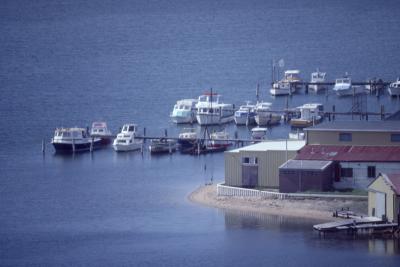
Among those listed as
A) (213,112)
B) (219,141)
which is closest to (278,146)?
(219,141)

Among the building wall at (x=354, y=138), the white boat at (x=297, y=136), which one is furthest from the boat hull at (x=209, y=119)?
the building wall at (x=354, y=138)

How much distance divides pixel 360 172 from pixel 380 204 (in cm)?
452

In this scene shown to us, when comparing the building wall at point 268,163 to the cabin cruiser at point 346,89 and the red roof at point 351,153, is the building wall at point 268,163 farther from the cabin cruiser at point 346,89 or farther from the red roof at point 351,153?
the cabin cruiser at point 346,89

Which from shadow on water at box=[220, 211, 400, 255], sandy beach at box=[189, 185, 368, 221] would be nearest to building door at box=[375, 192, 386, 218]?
shadow on water at box=[220, 211, 400, 255]

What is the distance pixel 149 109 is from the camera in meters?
96.2

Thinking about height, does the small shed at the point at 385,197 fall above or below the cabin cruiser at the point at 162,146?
below

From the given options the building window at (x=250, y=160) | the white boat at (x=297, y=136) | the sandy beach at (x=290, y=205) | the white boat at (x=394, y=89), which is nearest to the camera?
the sandy beach at (x=290, y=205)

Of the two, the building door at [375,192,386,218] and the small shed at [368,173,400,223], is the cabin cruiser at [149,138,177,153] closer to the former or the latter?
the small shed at [368,173,400,223]

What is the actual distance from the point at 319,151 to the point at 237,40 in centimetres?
8461

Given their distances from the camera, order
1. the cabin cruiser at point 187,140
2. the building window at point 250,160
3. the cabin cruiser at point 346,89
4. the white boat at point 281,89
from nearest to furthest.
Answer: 1. the building window at point 250,160
2. the cabin cruiser at point 187,140
3. the cabin cruiser at point 346,89
4. the white boat at point 281,89

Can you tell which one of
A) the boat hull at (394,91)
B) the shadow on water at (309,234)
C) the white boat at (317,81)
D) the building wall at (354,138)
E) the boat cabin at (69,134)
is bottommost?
the shadow on water at (309,234)

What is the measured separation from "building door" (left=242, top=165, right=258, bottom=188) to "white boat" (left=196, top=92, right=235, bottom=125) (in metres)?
22.7

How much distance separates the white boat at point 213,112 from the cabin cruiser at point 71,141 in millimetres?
8771

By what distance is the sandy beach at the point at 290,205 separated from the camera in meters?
60.5
